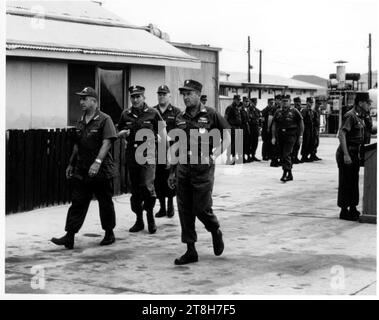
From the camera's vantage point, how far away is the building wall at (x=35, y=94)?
11.4 metres

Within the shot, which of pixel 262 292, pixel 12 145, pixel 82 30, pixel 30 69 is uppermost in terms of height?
pixel 82 30

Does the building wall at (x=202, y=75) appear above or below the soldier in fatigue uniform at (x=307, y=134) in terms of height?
above

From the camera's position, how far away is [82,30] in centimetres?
1318

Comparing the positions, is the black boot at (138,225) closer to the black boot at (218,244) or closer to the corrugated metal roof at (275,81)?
the black boot at (218,244)

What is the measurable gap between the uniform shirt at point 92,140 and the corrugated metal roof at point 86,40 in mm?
3294

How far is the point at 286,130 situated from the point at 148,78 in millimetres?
3198

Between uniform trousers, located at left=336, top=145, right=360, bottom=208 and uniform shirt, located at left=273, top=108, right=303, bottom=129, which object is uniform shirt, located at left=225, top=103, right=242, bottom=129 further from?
uniform trousers, located at left=336, top=145, right=360, bottom=208

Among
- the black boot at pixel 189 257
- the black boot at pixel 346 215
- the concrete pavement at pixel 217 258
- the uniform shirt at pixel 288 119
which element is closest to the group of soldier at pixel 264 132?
the uniform shirt at pixel 288 119

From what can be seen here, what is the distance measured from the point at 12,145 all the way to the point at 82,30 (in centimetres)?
370

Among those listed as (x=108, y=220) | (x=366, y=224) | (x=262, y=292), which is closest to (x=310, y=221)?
(x=366, y=224)

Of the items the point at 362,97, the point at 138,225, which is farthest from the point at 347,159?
the point at 138,225

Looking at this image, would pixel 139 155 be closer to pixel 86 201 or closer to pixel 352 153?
→ pixel 86 201

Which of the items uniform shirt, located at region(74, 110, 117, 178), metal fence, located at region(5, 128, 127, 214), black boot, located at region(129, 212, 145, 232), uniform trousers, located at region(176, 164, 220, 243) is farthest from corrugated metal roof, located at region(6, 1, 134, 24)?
uniform trousers, located at region(176, 164, 220, 243)
